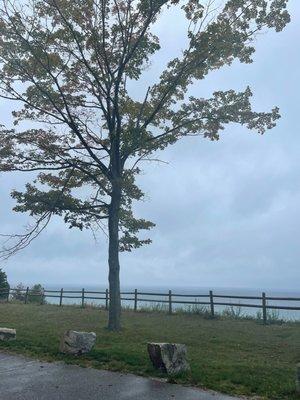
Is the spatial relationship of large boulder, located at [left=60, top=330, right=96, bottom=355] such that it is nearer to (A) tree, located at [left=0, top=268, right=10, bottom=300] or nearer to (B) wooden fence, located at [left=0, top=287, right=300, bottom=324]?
(B) wooden fence, located at [left=0, top=287, right=300, bottom=324]

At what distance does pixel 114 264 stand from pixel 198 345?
457cm

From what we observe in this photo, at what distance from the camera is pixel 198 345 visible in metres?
12.2

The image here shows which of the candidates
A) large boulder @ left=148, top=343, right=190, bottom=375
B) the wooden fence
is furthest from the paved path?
the wooden fence

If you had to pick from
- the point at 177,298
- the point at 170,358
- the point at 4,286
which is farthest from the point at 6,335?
the point at 4,286

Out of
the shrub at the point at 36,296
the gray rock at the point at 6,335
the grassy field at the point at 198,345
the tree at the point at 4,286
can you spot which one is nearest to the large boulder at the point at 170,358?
the grassy field at the point at 198,345

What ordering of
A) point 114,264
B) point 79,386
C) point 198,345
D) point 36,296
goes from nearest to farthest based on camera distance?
1. point 79,386
2. point 198,345
3. point 114,264
4. point 36,296

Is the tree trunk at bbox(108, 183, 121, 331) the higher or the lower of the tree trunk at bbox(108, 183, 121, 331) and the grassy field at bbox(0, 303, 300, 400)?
the higher

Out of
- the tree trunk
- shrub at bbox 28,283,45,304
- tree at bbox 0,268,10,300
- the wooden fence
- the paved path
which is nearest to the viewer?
the paved path

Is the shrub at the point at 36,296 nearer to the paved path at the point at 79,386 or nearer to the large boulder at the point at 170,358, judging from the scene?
the paved path at the point at 79,386

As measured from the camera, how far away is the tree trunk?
1502cm

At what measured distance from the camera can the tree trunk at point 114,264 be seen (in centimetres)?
1502

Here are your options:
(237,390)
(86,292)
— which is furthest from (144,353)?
(86,292)

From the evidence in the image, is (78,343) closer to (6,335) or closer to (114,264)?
(6,335)

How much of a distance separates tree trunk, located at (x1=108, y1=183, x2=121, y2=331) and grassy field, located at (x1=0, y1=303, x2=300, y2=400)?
1.71 ft
